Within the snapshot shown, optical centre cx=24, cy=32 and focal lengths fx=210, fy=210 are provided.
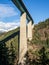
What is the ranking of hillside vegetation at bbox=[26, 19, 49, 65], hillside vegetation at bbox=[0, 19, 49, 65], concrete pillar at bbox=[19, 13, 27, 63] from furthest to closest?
concrete pillar at bbox=[19, 13, 27, 63]
hillside vegetation at bbox=[26, 19, 49, 65]
hillside vegetation at bbox=[0, 19, 49, 65]

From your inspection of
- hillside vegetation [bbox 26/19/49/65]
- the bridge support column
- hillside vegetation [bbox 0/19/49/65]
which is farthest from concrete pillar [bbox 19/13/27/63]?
hillside vegetation [bbox 26/19/49/65]

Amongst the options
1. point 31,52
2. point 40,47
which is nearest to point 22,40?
point 31,52

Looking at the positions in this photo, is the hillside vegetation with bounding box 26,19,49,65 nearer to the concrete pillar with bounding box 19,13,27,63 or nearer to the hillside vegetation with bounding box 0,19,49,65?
the hillside vegetation with bounding box 0,19,49,65

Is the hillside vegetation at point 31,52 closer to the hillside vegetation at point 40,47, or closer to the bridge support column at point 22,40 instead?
the hillside vegetation at point 40,47

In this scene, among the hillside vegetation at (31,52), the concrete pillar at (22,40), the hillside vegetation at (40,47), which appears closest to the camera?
the hillside vegetation at (31,52)

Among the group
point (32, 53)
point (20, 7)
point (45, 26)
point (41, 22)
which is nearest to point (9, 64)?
point (32, 53)

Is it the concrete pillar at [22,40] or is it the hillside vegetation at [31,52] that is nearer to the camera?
the hillside vegetation at [31,52]

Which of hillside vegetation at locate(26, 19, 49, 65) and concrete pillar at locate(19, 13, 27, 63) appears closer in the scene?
hillside vegetation at locate(26, 19, 49, 65)

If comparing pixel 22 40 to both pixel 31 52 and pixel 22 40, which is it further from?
pixel 31 52

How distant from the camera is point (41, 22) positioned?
65.3 metres

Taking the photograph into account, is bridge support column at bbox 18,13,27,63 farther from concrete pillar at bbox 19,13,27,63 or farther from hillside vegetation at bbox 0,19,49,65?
hillside vegetation at bbox 0,19,49,65

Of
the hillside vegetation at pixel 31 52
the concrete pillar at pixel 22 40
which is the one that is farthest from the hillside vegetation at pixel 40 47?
the concrete pillar at pixel 22 40

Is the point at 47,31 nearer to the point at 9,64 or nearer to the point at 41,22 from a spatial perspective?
the point at 41,22

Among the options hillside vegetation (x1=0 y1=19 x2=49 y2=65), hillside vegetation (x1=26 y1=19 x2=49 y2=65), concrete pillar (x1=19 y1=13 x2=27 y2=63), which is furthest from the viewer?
concrete pillar (x1=19 y1=13 x2=27 y2=63)
